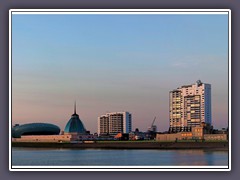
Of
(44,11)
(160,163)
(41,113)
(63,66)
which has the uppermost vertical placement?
(44,11)

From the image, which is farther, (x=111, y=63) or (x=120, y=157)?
(x=111, y=63)

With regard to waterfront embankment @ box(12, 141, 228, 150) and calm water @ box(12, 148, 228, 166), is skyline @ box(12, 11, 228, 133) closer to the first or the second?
waterfront embankment @ box(12, 141, 228, 150)

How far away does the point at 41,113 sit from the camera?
7.71 meters

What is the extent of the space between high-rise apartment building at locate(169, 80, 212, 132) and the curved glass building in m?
1.28

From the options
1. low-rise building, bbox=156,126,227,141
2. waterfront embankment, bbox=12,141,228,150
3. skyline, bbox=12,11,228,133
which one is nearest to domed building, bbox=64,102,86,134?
skyline, bbox=12,11,228,133

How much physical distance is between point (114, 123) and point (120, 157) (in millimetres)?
372

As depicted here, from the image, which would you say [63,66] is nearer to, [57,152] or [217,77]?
[57,152]

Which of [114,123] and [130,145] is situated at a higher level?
[114,123]

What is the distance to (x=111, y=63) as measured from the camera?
25.6 feet

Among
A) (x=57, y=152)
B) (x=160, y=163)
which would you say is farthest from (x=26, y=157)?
(x=160, y=163)

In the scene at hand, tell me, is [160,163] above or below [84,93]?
below

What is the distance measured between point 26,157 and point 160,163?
143 cm

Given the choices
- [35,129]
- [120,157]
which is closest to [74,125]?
[35,129]

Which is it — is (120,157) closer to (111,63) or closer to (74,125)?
(74,125)
